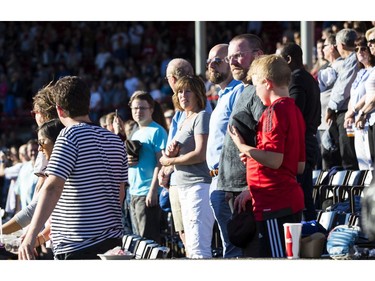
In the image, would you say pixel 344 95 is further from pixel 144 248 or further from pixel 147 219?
pixel 144 248

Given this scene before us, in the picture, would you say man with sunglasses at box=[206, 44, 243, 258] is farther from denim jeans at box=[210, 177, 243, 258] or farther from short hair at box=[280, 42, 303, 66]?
short hair at box=[280, 42, 303, 66]

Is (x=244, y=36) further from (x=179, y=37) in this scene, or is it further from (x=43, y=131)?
(x=179, y=37)

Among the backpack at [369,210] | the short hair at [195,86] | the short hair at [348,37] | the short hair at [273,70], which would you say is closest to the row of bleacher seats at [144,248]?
the short hair at [195,86]

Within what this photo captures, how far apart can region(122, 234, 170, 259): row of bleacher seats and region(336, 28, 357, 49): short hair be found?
3.26 meters

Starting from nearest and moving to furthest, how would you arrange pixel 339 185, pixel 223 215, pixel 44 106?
pixel 223 215 < pixel 44 106 < pixel 339 185

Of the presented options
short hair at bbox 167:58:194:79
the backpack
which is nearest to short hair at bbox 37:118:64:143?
short hair at bbox 167:58:194:79

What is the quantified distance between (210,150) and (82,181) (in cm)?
156

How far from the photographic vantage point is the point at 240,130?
22.4 feet

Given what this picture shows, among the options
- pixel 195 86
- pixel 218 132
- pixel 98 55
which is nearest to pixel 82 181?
pixel 218 132

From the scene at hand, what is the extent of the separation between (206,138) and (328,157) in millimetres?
3035

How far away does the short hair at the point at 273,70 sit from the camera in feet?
21.8

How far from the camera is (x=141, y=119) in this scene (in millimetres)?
10500

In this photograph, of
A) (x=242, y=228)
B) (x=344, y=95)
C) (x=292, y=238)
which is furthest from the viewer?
(x=344, y=95)
